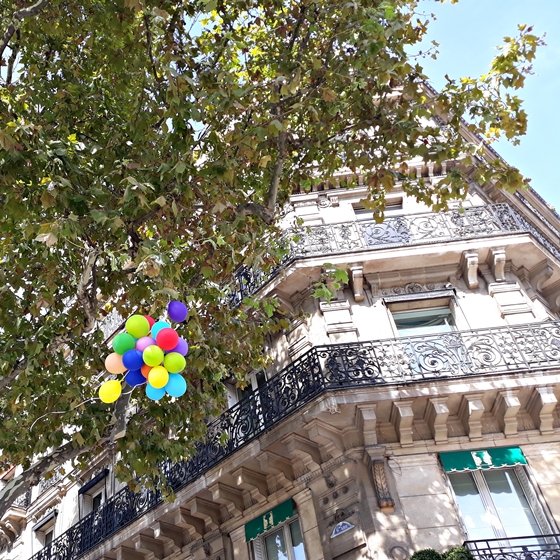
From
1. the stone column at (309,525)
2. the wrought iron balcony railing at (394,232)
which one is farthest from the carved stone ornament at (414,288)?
the stone column at (309,525)

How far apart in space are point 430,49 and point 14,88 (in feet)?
19.1

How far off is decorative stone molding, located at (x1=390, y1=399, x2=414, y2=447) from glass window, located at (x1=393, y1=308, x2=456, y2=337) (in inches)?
83.2

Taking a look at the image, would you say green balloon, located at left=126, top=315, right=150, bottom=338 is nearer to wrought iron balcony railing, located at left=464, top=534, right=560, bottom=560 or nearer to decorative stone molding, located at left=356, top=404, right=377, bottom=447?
decorative stone molding, located at left=356, top=404, right=377, bottom=447

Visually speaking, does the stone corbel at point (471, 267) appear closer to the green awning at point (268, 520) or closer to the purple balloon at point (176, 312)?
the green awning at point (268, 520)

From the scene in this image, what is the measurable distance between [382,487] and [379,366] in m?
1.75

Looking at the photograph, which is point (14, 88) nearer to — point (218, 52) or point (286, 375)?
point (218, 52)

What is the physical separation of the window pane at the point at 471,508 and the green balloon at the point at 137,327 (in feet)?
18.5

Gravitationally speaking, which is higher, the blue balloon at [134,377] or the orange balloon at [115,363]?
the orange balloon at [115,363]

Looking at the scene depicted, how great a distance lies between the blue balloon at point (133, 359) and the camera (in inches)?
192

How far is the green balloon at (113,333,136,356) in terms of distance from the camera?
4902 mm

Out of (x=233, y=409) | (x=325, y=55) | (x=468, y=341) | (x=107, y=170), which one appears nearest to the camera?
(x=107, y=170)

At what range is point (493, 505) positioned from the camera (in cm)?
845

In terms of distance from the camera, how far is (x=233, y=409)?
33.6 feet

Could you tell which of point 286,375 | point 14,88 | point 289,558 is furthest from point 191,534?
point 14,88
